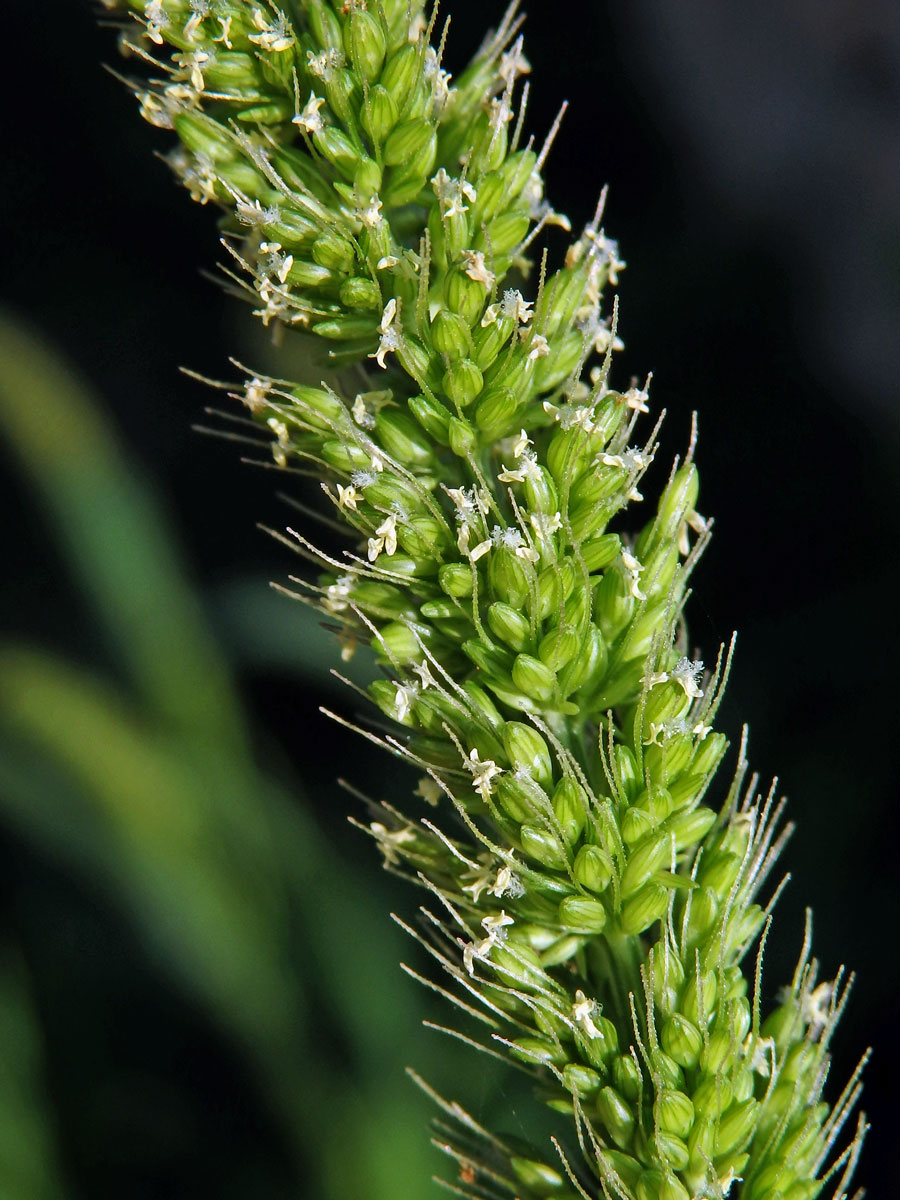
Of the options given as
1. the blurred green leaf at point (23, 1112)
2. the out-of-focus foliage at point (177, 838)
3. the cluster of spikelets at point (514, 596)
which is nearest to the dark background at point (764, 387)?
the out-of-focus foliage at point (177, 838)

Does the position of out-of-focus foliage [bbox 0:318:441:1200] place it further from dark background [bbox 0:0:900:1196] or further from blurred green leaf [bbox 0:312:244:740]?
dark background [bbox 0:0:900:1196]

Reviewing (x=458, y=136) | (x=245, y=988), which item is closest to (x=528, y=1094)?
(x=245, y=988)

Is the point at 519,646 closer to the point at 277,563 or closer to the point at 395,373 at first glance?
the point at 395,373

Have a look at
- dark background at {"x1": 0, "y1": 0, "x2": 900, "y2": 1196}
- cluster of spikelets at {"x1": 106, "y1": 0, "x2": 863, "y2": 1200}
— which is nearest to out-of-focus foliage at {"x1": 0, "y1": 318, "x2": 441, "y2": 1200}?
dark background at {"x1": 0, "y1": 0, "x2": 900, "y2": 1196}

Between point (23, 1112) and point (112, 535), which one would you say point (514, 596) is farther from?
point (112, 535)

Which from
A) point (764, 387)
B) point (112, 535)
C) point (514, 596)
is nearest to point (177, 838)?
point (112, 535)

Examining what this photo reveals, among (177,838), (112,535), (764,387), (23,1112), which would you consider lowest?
(23,1112)

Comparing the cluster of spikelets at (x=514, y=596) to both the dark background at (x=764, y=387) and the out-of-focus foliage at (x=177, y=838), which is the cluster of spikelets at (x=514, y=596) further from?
the dark background at (x=764, y=387)
